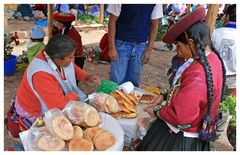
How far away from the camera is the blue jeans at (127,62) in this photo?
10.2 ft

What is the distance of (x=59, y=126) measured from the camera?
1721mm

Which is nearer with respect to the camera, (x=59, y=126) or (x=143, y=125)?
(x=59, y=126)

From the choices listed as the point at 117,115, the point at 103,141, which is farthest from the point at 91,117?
the point at 117,115

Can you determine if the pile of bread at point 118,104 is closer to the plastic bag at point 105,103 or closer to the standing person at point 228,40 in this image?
the plastic bag at point 105,103

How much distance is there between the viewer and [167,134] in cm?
202

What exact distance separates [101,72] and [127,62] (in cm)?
240

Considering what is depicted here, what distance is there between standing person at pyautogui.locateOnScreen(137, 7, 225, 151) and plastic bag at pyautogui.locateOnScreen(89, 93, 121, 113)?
34 centimetres

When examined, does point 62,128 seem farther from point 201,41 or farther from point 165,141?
point 201,41

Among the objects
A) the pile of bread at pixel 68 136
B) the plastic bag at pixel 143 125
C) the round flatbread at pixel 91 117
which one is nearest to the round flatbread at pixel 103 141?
the pile of bread at pixel 68 136

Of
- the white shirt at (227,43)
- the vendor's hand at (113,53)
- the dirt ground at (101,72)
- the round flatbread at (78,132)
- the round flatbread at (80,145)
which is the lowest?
the dirt ground at (101,72)

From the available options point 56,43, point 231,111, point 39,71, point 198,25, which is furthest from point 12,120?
point 231,111

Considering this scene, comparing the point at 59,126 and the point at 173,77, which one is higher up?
the point at 173,77

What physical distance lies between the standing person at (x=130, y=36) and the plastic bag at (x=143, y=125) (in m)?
1.04

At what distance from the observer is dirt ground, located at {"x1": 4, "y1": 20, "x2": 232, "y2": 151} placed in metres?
3.98
